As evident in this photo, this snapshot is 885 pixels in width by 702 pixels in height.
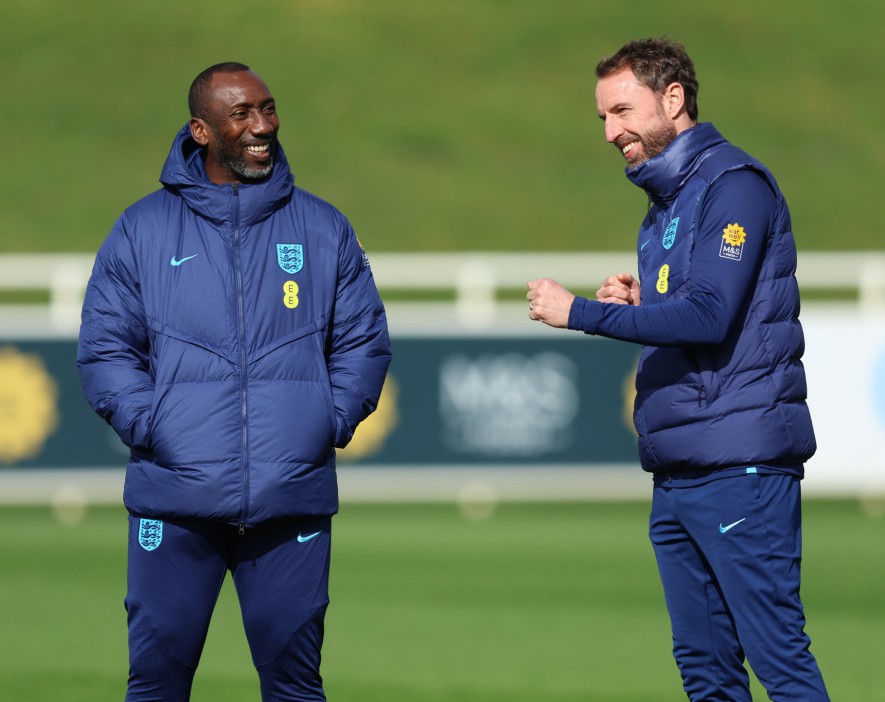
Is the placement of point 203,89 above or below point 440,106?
below

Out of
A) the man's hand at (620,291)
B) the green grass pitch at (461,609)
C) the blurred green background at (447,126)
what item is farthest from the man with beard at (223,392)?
the blurred green background at (447,126)

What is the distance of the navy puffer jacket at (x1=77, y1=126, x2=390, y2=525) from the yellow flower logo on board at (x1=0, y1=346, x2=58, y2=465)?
27.0 ft

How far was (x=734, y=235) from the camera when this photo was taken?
16.1 feet

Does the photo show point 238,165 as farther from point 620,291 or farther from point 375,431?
point 375,431

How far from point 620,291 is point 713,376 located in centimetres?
54

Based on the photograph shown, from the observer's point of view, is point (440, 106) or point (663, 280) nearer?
point (663, 280)

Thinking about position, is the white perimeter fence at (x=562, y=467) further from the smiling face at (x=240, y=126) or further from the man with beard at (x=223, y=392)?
the smiling face at (x=240, y=126)

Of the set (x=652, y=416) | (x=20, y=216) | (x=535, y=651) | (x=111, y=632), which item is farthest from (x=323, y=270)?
(x=20, y=216)

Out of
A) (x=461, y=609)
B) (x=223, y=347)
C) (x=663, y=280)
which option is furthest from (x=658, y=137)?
(x=461, y=609)

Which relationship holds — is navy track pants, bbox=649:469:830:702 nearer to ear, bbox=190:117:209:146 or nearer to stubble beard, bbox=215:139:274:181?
stubble beard, bbox=215:139:274:181

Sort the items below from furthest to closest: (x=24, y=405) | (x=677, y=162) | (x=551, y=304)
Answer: (x=24, y=405) → (x=677, y=162) → (x=551, y=304)

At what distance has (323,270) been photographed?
16.9 feet

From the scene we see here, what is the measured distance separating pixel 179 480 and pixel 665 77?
1.83 meters

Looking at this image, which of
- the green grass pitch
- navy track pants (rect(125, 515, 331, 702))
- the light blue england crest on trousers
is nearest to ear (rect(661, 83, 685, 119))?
navy track pants (rect(125, 515, 331, 702))
